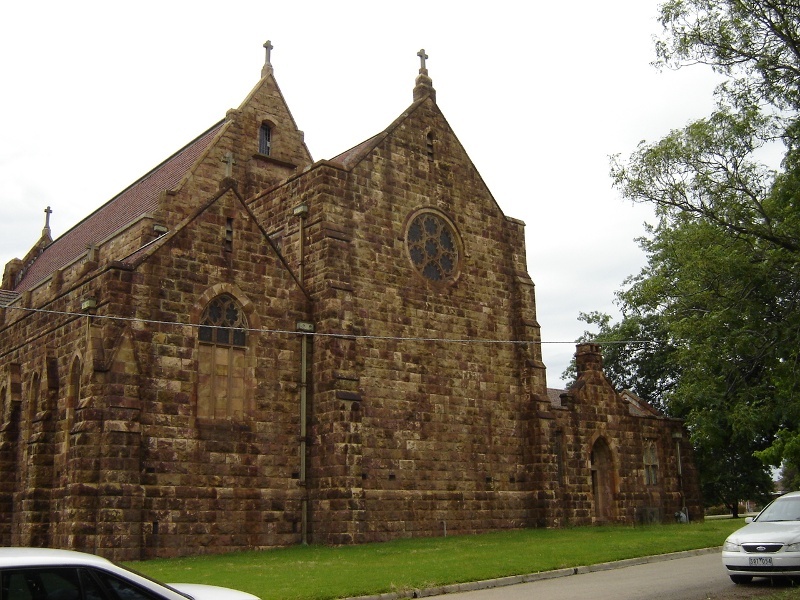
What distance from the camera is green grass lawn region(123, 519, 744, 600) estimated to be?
46.8ft

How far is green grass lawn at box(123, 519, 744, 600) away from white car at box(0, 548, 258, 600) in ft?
22.4

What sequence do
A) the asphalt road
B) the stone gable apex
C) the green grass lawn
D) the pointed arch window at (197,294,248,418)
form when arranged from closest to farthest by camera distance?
the asphalt road, the green grass lawn, the stone gable apex, the pointed arch window at (197,294,248,418)

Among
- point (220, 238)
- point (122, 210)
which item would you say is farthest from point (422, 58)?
point (122, 210)

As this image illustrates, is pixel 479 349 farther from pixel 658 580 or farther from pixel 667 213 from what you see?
pixel 658 580

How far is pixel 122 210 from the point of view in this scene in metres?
32.2

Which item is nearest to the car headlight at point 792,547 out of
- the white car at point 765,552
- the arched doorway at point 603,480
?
the white car at point 765,552

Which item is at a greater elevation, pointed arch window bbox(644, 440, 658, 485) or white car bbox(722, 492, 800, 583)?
pointed arch window bbox(644, 440, 658, 485)

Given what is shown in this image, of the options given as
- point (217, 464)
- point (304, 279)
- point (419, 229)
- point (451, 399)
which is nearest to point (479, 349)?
point (451, 399)

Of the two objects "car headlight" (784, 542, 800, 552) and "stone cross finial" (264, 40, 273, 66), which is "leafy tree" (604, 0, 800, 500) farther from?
"stone cross finial" (264, 40, 273, 66)

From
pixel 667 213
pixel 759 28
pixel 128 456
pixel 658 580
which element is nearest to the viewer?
pixel 658 580

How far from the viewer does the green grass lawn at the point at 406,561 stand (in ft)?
46.8

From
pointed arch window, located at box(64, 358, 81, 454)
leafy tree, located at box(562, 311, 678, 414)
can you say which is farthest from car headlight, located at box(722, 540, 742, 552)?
leafy tree, located at box(562, 311, 678, 414)

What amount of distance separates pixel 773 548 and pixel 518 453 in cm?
1435

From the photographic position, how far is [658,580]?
14922 mm
